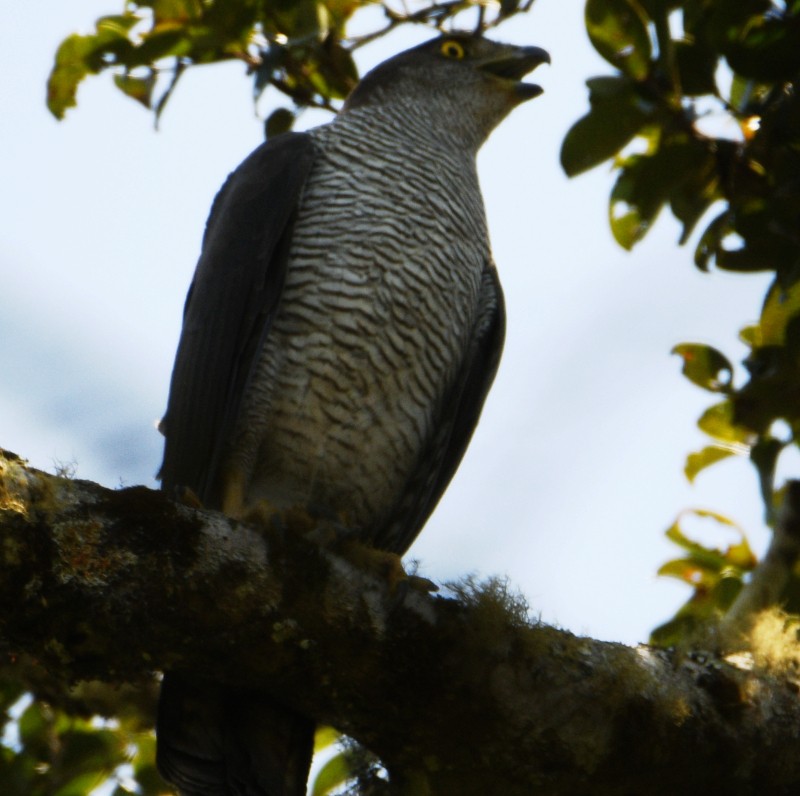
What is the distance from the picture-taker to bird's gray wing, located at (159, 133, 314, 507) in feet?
12.2

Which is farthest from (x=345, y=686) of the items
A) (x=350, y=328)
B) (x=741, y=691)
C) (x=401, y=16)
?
(x=401, y=16)

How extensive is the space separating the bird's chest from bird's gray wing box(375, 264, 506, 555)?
0.09 meters

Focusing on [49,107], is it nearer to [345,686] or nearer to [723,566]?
[345,686]

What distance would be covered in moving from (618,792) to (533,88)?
346 centimetres

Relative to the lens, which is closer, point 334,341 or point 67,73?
point 334,341

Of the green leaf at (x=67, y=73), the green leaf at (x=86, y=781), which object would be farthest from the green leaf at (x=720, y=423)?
the green leaf at (x=67, y=73)

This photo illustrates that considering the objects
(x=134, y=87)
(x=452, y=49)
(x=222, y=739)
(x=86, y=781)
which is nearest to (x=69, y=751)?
(x=86, y=781)

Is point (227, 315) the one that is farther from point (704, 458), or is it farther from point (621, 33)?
point (704, 458)

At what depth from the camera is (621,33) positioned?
150 inches

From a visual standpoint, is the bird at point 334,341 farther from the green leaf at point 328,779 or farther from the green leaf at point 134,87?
the green leaf at point 328,779

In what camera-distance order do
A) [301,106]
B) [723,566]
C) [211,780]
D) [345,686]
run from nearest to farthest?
[345,686] < [211,780] < [723,566] < [301,106]

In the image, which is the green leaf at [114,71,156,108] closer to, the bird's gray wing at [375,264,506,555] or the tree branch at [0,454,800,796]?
the bird's gray wing at [375,264,506,555]

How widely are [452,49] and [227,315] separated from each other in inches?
92.5

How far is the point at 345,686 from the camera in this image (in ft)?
9.04
